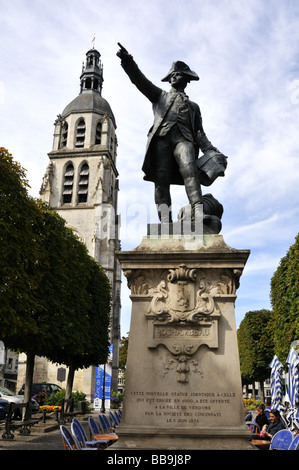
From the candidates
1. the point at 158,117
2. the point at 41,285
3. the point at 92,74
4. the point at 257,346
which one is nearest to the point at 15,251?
A: the point at 41,285

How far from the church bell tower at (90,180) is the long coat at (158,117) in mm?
44273

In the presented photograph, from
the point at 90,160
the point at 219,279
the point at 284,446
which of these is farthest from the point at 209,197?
the point at 90,160

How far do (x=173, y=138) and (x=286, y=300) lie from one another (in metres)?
18.6

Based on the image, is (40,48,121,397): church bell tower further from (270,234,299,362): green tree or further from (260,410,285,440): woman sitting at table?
(260,410,285,440): woman sitting at table

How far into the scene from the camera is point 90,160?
56.3 m

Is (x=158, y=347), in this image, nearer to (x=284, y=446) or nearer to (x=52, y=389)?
(x=284, y=446)

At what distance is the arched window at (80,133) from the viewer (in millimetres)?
57912

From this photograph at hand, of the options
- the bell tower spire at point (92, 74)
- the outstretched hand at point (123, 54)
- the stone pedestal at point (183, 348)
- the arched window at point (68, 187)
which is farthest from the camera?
the bell tower spire at point (92, 74)

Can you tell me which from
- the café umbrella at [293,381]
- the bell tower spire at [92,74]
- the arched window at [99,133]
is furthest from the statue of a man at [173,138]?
the bell tower spire at [92,74]

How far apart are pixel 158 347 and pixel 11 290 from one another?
10234 mm

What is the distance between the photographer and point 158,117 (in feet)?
18.2

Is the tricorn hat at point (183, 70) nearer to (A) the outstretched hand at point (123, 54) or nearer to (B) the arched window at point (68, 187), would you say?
(A) the outstretched hand at point (123, 54)

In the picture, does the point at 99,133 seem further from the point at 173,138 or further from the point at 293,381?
the point at 173,138

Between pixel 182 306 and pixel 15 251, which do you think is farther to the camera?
pixel 15 251
